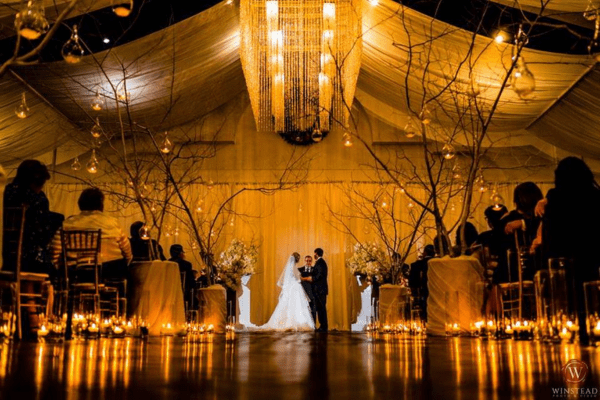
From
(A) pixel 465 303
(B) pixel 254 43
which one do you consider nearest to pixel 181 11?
(B) pixel 254 43

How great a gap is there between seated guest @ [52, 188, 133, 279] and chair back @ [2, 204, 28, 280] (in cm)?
82

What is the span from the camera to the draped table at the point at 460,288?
5922 mm

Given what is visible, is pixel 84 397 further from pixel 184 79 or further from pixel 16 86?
pixel 184 79

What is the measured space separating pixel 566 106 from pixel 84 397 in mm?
11397

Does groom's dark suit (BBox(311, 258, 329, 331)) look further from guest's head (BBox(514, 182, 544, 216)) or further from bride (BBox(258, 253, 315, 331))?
guest's head (BBox(514, 182, 544, 216))

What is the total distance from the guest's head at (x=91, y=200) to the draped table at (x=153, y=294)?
861mm

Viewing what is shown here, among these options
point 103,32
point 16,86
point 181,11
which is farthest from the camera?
point 16,86

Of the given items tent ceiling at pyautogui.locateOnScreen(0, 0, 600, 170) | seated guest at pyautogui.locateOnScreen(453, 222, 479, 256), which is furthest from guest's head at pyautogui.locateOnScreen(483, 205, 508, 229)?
tent ceiling at pyautogui.locateOnScreen(0, 0, 600, 170)

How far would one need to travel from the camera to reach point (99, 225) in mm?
5758

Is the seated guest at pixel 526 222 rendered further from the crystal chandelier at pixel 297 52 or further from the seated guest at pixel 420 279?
the seated guest at pixel 420 279

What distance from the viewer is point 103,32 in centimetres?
749

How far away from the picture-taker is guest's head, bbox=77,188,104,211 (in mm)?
5855

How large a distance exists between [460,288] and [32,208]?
3.42 meters

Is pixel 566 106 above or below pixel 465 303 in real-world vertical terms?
above
